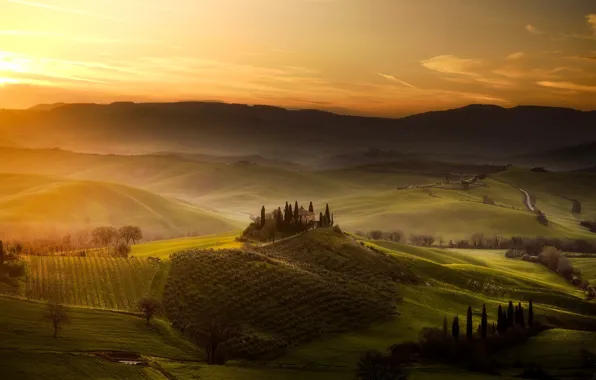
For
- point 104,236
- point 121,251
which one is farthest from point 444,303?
point 104,236

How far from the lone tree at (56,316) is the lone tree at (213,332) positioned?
55.3ft

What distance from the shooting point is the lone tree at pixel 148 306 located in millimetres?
96625

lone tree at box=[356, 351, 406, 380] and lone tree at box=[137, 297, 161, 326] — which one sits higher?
lone tree at box=[137, 297, 161, 326]

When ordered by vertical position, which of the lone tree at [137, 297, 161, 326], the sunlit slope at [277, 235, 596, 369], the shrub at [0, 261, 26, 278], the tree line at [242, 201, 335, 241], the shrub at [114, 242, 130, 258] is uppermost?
the tree line at [242, 201, 335, 241]

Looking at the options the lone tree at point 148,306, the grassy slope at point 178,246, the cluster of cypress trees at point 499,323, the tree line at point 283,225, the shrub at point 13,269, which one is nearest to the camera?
the lone tree at point 148,306

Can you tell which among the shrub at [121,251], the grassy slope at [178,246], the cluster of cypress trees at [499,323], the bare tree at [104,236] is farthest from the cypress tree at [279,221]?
the cluster of cypress trees at [499,323]

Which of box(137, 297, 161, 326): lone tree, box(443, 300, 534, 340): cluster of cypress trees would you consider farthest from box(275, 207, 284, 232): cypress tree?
box(443, 300, 534, 340): cluster of cypress trees

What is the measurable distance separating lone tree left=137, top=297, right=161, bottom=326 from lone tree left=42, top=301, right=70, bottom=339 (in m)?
11.3

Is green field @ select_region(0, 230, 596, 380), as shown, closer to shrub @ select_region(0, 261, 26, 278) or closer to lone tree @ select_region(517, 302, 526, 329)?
lone tree @ select_region(517, 302, 526, 329)

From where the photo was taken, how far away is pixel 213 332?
90125 mm

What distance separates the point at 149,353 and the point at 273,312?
2341 centimetres

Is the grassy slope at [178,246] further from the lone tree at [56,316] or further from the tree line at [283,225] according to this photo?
the lone tree at [56,316]

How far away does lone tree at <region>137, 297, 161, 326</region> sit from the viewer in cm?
9662

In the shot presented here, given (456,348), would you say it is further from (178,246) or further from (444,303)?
(178,246)
